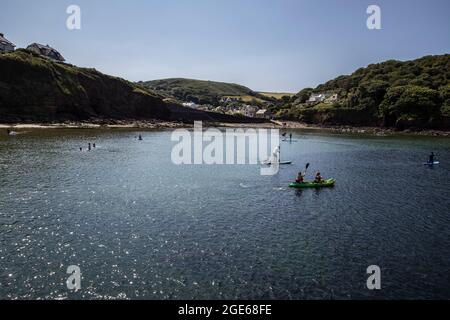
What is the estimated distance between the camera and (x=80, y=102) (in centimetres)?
14662

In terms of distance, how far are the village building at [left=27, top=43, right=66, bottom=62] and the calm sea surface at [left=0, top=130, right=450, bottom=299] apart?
153m

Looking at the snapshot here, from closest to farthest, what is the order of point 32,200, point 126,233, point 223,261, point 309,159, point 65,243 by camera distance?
point 223,261
point 65,243
point 126,233
point 32,200
point 309,159

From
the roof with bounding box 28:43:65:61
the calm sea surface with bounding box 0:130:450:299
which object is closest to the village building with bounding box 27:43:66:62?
the roof with bounding box 28:43:65:61

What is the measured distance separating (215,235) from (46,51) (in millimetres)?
193571

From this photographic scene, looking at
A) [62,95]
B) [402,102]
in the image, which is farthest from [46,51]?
[402,102]

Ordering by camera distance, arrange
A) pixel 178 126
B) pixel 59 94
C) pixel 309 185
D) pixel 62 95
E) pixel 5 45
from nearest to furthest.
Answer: pixel 309 185, pixel 59 94, pixel 62 95, pixel 5 45, pixel 178 126

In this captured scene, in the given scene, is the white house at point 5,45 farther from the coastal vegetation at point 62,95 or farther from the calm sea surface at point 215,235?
the calm sea surface at point 215,235

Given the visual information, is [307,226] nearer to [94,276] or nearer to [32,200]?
[94,276]

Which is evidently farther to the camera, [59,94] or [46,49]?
[46,49]

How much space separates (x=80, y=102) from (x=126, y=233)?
13280cm

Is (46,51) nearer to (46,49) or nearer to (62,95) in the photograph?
(46,49)

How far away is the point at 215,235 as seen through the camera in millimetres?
28469

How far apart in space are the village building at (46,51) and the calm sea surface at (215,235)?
152751 millimetres
